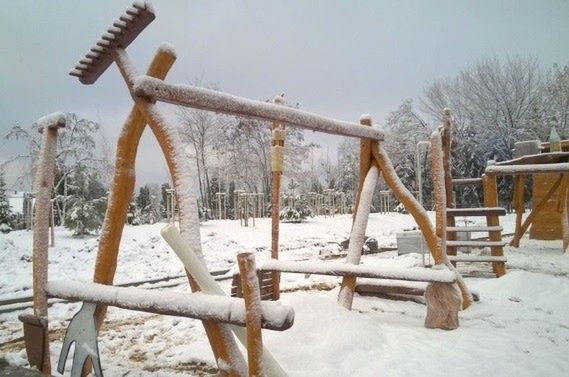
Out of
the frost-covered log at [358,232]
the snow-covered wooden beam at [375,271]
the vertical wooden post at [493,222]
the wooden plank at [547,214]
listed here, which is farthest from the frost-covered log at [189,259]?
the wooden plank at [547,214]

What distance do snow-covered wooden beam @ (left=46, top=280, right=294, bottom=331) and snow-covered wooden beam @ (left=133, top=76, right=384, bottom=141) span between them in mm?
1283

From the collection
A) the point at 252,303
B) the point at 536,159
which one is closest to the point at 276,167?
the point at 252,303

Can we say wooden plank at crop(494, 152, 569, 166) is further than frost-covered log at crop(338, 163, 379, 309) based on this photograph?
Yes

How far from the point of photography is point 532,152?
882cm

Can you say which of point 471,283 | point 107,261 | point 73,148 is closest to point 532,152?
point 471,283

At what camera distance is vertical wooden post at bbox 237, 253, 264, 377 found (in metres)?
1.56

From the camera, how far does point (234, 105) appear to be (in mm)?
2908

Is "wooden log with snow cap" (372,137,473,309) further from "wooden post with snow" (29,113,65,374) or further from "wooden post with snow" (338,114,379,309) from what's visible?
"wooden post with snow" (29,113,65,374)

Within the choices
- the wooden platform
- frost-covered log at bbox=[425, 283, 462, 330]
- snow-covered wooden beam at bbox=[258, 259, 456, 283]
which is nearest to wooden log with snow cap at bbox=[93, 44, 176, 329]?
snow-covered wooden beam at bbox=[258, 259, 456, 283]

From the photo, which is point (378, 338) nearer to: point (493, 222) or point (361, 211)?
point (361, 211)

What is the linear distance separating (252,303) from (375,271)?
7.28 feet

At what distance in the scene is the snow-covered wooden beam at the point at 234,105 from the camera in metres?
Result: 2.58

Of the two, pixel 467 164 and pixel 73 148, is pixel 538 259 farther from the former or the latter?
pixel 467 164

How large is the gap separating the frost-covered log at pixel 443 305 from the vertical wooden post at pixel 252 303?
2.41 m
